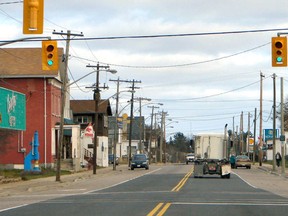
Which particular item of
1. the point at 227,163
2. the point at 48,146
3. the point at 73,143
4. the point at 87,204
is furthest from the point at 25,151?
the point at 87,204

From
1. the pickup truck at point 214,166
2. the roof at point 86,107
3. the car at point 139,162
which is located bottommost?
the car at point 139,162

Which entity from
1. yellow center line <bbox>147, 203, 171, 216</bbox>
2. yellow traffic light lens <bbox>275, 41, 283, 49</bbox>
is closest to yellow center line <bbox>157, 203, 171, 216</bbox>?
yellow center line <bbox>147, 203, 171, 216</bbox>

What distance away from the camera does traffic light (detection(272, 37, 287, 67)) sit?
20797 mm

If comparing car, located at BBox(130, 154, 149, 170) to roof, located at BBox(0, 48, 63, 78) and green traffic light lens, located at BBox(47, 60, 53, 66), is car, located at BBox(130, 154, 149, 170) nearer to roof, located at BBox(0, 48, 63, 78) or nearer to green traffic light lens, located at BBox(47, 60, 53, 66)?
roof, located at BBox(0, 48, 63, 78)

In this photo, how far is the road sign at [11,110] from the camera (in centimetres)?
3703

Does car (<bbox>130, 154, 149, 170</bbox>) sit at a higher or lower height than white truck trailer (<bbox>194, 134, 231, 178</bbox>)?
lower

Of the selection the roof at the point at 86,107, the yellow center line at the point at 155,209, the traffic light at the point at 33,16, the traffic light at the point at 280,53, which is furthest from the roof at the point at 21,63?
the traffic light at the point at 33,16

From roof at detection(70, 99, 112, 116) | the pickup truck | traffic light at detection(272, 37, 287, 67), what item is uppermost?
roof at detection(70, 99, 112, 116)

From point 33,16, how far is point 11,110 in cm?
2255

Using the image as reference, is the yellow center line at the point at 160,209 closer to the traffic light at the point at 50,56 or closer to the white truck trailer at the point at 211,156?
the traffic light at the point at 50,56

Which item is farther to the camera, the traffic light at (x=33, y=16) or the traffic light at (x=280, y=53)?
the traffic light at (x=280, y=53)

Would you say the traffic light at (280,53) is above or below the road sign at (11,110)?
above

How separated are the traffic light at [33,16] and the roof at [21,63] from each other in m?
35.6

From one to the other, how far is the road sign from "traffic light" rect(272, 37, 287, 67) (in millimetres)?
20346
